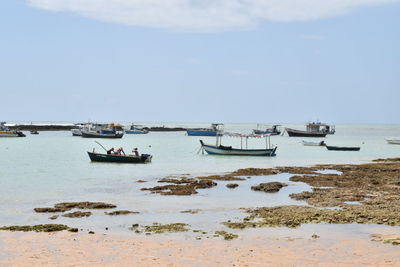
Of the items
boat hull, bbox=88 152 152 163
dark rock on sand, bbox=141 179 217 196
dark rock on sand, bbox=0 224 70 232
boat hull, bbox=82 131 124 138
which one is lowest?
dark rock on sand, bbox=141 179 217 196

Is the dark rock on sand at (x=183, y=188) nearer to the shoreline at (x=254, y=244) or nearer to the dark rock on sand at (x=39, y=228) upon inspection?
the shoreline at (x=254, y=244)

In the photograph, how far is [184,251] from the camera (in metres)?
12.3

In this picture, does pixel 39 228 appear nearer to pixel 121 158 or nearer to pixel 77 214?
pixel 77 214

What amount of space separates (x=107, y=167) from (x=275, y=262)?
28.8m

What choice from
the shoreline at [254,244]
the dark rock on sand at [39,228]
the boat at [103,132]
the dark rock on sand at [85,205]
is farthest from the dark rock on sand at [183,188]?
the boat at [103,132]

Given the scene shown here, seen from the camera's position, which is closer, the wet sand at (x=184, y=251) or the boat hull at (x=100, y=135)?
the wet sand at (x=184, y=251)

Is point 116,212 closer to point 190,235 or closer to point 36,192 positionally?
point 190,235

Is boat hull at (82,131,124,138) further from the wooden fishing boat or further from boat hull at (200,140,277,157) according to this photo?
boat hull at (200,140,277,157)

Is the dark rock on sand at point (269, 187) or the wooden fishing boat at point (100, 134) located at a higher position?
the wooden fishing boat at point (100, 134)

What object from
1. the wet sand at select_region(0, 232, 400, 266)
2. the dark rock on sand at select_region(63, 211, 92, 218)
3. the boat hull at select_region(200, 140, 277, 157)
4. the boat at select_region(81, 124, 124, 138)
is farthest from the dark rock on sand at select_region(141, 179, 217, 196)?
the boat at select_region(81, 124, 124, 138)

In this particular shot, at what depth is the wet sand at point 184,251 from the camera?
1136cm

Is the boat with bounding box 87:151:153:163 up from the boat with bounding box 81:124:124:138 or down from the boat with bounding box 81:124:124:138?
down

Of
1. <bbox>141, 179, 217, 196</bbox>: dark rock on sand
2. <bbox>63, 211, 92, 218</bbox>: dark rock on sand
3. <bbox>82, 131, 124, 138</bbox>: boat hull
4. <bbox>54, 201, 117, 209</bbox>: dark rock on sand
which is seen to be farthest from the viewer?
<bbox>82, 131, 124, 138</bbox>: boat hull

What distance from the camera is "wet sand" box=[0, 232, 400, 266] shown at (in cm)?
1136
